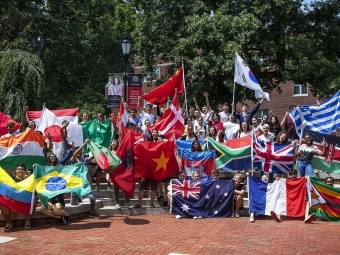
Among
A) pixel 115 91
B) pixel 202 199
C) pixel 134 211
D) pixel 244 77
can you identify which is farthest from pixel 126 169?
pixel 115 91

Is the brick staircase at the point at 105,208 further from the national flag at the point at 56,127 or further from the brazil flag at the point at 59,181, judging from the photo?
the national flag at the point at 56,127

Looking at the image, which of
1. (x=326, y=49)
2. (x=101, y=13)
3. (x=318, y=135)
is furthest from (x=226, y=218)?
(x=101, y=13)

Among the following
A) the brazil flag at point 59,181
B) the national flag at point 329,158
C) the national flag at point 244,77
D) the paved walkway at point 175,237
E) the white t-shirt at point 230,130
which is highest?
the national flag at point 244,77

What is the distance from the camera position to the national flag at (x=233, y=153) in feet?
42.0

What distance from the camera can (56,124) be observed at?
47.8ft

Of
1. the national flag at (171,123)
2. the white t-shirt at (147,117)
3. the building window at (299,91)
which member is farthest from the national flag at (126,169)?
the building window at (299,91)

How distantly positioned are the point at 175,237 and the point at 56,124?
6.66m

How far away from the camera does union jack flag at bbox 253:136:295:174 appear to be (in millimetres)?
12523

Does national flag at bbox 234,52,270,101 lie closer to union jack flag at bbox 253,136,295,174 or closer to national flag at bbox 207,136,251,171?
national flag at bbox 207,136,251,171

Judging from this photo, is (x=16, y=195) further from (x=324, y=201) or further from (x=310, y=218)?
(x=324, y=201)

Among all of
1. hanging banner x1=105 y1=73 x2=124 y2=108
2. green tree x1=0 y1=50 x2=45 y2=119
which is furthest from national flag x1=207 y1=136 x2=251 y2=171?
green tree x1=0 y1=50 x2=45 y2=119

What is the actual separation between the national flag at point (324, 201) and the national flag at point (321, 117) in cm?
244

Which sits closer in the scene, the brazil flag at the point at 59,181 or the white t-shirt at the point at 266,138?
the brazil flag at the point at 59,181

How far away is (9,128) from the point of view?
12.8m
